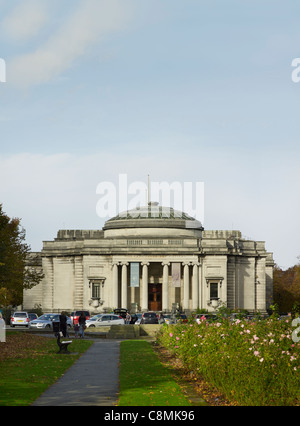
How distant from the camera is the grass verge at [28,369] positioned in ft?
75.0

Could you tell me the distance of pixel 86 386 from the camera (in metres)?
25.0

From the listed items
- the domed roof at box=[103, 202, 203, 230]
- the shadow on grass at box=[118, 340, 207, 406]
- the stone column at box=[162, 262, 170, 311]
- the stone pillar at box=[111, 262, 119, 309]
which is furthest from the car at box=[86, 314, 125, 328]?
the domed roof at box=[103, 202, 203, 230]

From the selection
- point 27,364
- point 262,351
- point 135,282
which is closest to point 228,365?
point 262,351

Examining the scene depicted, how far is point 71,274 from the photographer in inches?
4929

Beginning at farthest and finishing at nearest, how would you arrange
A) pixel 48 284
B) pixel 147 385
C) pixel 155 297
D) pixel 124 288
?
pixel 48 284 < pixel 155 297 < pixel 124 288 < pixel 147 385

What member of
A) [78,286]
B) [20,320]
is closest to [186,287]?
[78,286]

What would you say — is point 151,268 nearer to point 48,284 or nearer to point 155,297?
point 155,297

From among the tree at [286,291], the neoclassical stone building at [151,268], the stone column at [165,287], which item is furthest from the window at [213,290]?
the tree at [286,291]

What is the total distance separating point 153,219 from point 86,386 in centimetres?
10015

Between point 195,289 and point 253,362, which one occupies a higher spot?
point 195,289

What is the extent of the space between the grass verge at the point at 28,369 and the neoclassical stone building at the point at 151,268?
70640mm

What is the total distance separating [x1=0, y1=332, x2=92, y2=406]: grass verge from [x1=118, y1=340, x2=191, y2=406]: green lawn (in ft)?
7.77
